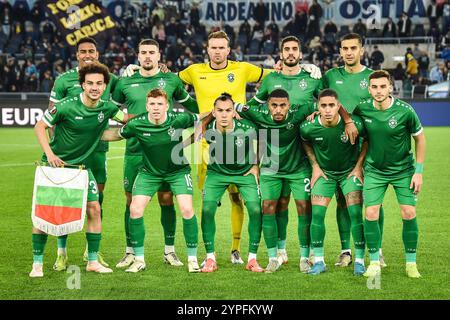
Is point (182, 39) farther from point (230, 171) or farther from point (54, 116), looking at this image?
point (54, 116)

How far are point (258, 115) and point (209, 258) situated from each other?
1.45 meters

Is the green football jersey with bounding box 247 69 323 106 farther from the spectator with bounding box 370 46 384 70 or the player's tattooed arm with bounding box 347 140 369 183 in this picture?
the spectator with bounding box 370 46 384 70

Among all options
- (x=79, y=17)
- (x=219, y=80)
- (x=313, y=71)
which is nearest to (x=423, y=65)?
(x=79, y=17)

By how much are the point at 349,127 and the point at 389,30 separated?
2121 centimetres

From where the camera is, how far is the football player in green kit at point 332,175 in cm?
788

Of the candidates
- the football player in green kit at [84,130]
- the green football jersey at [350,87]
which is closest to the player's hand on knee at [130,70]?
the football player in green kit at [84,130]

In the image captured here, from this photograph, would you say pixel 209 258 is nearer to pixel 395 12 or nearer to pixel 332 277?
pixel 332 277

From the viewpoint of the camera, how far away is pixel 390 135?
7676 mm

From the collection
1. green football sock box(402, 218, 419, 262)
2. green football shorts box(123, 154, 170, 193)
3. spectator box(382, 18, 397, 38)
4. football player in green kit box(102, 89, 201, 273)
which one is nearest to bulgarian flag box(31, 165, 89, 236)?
football player in green kit box(102, 89, 201, 273)

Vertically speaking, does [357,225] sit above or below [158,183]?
below

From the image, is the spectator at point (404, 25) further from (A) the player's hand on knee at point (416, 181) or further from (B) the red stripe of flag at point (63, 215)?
(B) the red stripe of flag at point (63, 215)

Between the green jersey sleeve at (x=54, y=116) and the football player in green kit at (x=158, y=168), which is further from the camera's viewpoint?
the football player in green kit at (x=158, y=168)

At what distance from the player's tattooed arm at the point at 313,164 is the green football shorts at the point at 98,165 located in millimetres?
2048

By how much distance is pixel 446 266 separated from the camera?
817cm
